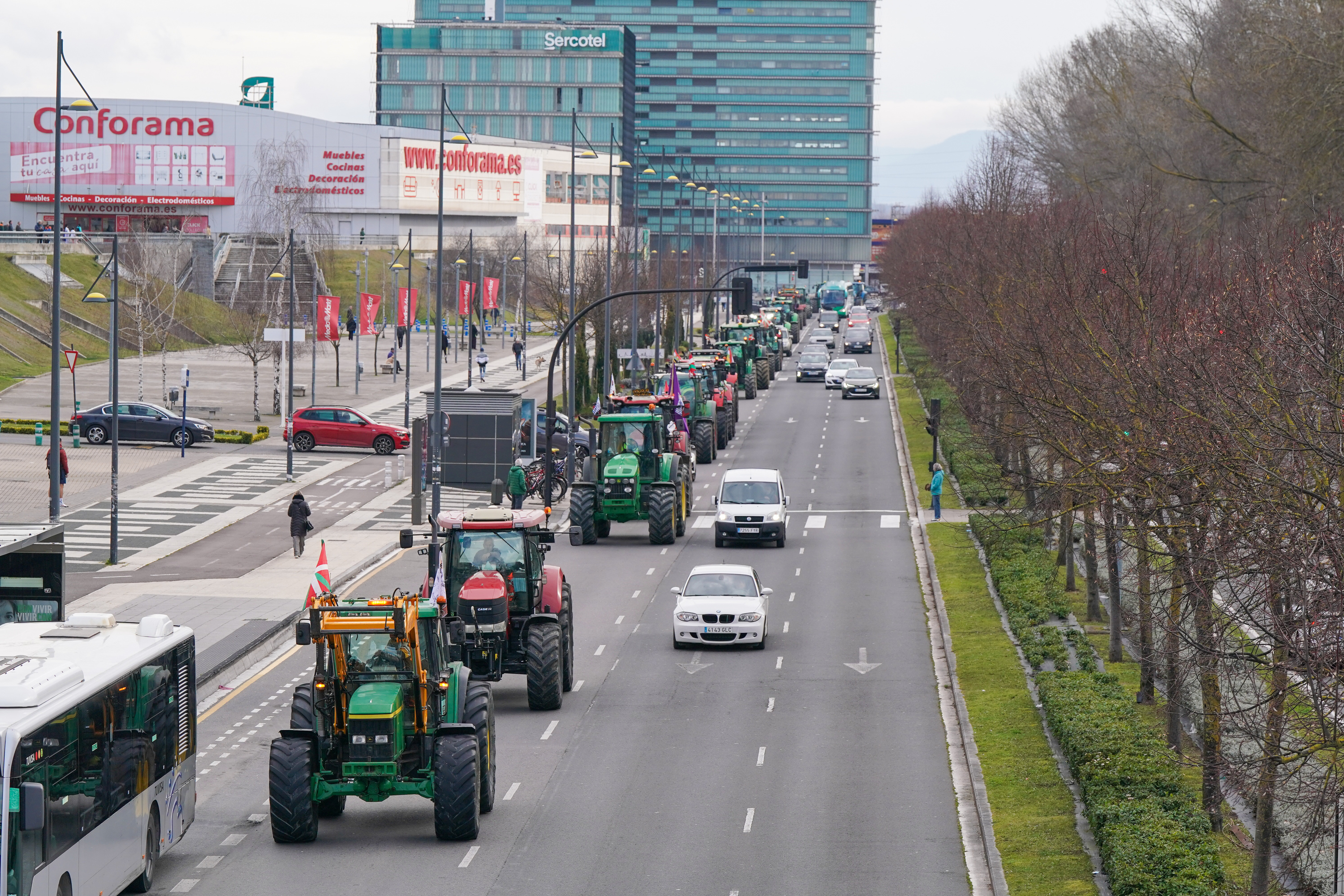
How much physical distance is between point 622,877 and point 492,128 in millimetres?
180853

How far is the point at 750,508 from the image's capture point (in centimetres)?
4119

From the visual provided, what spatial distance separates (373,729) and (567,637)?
858 cm

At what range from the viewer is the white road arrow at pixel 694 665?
28.4 metres

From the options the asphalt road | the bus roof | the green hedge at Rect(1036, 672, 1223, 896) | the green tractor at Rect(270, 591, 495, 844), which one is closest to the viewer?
the bus roof

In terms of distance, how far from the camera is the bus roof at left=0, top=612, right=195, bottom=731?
536 inches

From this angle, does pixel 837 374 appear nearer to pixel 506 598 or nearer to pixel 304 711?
pixel 506 598

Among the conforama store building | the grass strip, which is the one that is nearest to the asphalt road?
the grass strip

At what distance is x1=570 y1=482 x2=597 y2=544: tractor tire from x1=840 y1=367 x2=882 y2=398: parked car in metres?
41.5

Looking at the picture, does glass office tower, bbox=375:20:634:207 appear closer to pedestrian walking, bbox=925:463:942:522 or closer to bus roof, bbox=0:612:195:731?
pedestrian walking, bbox=925:463:942:522

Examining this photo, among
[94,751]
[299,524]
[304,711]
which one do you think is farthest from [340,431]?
[94,751]

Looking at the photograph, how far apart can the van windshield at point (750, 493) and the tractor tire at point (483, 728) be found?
22.4 metres

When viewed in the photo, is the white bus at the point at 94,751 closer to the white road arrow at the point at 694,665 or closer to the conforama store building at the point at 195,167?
the white road arrow at the point at 694,665

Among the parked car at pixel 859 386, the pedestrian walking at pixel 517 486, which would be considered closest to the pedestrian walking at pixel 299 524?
the pedestrian walking at pixel 517 486

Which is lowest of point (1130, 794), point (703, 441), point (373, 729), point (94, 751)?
point (1130, 794)
